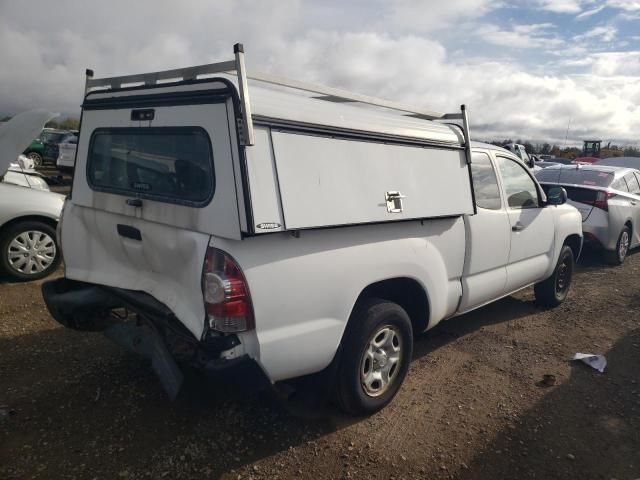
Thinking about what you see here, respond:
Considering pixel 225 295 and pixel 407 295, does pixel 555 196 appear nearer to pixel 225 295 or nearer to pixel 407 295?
pixel 407 295

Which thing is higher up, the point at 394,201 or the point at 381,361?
the point at 394,201

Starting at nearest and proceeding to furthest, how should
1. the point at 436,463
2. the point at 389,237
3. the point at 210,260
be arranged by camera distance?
the point at 210,260, the point at 436,463, the point at 389,237

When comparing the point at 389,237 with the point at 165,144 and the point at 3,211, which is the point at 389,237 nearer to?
the point at 165,144

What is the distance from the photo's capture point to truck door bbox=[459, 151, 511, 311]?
3873 millimetres

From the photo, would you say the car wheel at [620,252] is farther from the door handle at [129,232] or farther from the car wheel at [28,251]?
the car wheel at [28,251]

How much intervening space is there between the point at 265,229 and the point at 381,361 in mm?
1410

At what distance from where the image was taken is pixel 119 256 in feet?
10.4

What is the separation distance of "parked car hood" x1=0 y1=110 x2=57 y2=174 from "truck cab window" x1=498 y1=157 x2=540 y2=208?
4.04m

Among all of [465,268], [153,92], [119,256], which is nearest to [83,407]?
[119,256]

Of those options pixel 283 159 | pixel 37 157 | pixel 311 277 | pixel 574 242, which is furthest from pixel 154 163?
pixel 37 157

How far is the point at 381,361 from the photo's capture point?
319 cm

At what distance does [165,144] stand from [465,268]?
2.48 meters

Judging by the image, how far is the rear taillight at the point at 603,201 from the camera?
7566 millimetres

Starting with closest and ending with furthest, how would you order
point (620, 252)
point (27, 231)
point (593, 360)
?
point (593, 360) < point (27, 231) < point (620, 252)
